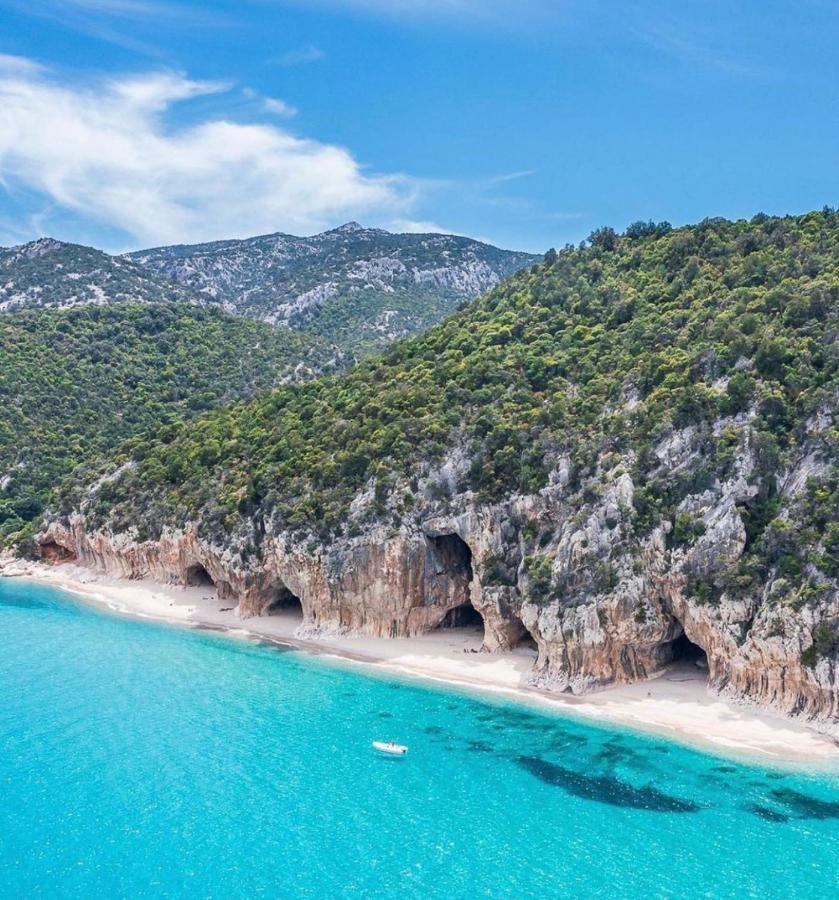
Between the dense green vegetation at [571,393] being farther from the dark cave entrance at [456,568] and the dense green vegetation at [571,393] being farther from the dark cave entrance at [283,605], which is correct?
the dark cave entrance at [283,605]

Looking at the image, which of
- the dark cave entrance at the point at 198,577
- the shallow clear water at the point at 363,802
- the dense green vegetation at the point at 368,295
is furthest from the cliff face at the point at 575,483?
the dense green vegetation at the point at 368,295

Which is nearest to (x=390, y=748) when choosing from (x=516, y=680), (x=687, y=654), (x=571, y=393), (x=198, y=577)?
(x=516, y=680)

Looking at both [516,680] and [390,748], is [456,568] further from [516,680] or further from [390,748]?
[390,748]

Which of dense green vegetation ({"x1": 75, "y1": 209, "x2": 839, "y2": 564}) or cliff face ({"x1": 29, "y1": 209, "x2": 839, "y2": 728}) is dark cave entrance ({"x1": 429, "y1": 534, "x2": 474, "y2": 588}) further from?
dense green vegetation ({"x1": 75, "y1": 209, "x2": 839, "y2": 564})

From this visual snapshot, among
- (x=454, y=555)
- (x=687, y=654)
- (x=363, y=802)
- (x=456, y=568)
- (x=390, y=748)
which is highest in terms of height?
(x=454, y=555)

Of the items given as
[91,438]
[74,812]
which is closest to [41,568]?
[91,438]

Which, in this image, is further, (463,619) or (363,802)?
(463,619)
